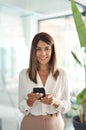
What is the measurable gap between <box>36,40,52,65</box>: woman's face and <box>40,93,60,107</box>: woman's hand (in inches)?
8.6

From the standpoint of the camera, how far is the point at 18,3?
6.20ft

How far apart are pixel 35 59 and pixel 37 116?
35cm

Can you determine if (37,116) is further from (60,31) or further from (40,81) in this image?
(60,31)

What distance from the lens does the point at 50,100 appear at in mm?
1285

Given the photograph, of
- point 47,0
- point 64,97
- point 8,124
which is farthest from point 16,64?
point 47,0

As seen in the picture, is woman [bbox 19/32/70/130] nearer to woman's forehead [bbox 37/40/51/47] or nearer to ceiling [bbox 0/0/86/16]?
woman's forehead [bbox 37/40/51/47]

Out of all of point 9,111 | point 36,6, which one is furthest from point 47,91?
point 36,6

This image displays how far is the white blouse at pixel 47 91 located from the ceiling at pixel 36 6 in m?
0.67

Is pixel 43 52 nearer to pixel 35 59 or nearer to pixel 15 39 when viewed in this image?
pixel 35 59

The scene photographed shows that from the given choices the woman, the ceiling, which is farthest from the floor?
the ceiling

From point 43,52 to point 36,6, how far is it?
0.92m

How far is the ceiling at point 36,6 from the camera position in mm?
1776

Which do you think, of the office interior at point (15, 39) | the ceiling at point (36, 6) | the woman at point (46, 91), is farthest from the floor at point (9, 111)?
the ceiling at point (36, 6)

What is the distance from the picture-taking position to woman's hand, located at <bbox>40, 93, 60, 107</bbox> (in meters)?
1.28
